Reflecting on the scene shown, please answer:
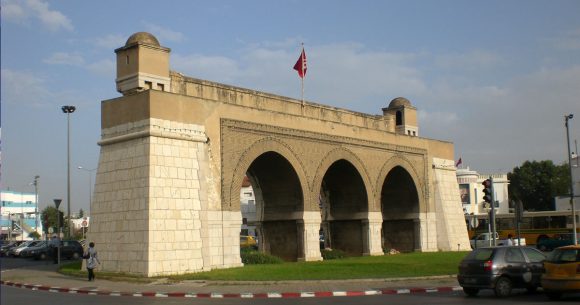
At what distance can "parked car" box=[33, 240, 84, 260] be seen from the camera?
3500 cm

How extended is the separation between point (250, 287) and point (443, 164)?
22.0m

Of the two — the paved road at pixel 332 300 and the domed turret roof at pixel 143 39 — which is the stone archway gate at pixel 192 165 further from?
the paved road at pixel 332 300

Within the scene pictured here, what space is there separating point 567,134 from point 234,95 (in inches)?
692

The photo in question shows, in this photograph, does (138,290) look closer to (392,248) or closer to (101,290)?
(101,290)

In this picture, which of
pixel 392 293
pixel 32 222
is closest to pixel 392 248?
pixel 392 293

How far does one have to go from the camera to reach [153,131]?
20719 millimetres

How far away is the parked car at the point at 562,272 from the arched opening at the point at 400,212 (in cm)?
2008

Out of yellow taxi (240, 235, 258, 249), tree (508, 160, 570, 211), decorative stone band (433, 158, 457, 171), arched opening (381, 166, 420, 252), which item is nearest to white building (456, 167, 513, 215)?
tree (508, 160, 570, 211)

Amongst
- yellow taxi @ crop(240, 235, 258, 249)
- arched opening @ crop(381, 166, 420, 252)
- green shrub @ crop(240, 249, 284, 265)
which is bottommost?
yellow taxi @ crop(240, 235, 258, 249)

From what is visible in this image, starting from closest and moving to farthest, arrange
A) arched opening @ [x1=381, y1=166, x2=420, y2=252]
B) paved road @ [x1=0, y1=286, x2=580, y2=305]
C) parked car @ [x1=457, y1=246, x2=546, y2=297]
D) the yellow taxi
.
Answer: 1. paved road @ [x1=0, y1=286, x2=580, y2=305]
2. parked car @ [x1=457, y1=246, x2=546, y2=297]
3. arched opening @ [x1=381, y1=166, x2=420, y2=252]
4. the yellow taxi

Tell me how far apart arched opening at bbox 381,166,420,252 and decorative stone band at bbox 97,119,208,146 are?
14.4 meters

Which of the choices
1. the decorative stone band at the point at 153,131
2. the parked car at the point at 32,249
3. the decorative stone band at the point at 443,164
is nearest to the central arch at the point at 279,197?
the decorative stone band at the point at 153,131

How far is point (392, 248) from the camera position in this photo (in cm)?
3472

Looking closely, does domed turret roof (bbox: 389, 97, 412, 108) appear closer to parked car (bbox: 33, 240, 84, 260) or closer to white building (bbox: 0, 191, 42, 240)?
parked car (bbox: 33, 240, 84, 260)
